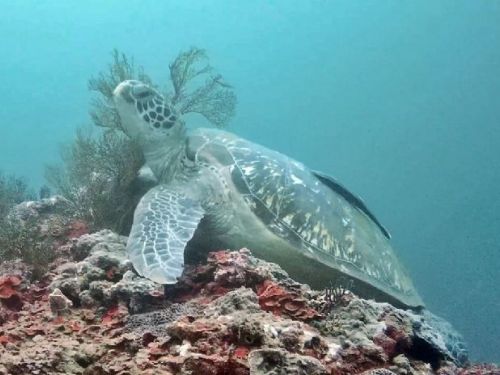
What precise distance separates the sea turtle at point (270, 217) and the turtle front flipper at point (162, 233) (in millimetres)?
12

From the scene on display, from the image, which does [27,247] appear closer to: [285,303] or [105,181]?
[105,181]

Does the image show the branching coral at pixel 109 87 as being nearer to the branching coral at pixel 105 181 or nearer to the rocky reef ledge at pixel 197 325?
the branching coral at pixel 105 181

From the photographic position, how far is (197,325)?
2287 mm

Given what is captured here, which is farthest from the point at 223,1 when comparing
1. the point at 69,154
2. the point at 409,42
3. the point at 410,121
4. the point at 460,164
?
the point at 69,154

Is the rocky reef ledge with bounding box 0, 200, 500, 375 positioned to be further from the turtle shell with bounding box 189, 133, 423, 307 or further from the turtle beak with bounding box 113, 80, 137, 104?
the turtle beak with bounding box 113, 80, 137, 104

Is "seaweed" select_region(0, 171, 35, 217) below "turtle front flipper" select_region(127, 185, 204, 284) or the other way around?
below

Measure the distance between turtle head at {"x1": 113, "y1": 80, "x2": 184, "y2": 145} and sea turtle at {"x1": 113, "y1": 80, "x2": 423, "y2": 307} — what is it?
9 cm

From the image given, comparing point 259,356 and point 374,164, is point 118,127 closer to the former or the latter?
point 259,356

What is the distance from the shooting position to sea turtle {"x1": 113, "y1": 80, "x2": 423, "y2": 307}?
501 cm

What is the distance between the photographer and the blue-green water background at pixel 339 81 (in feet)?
314

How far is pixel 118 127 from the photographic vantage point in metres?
7.67

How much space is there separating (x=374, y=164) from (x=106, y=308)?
109 metres

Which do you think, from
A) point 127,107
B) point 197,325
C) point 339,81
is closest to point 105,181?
point 127,107

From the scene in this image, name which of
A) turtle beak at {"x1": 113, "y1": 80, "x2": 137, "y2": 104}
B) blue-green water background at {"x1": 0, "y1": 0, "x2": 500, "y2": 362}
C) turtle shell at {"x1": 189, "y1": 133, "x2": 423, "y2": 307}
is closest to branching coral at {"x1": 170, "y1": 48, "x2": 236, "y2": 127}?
turtle beak at {"x1": 113, "y1": 80, "x2": 137, "y2": 104}
